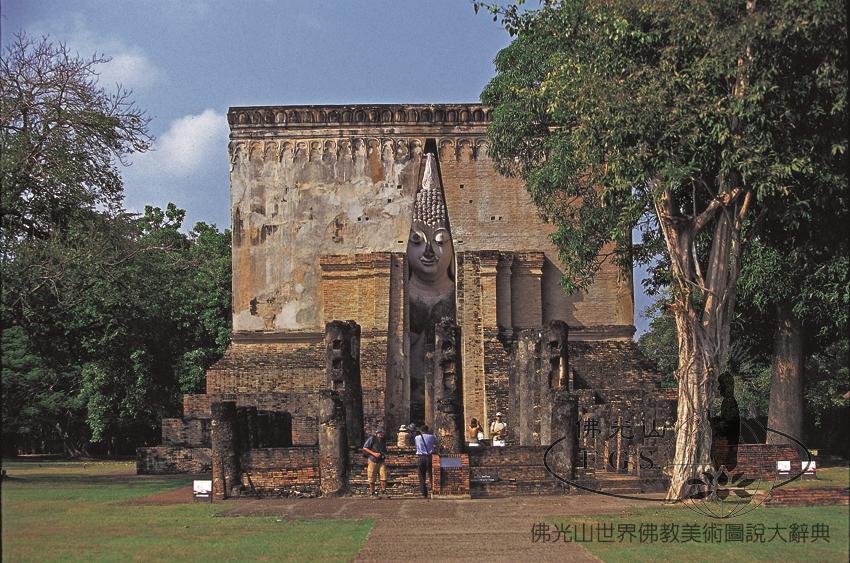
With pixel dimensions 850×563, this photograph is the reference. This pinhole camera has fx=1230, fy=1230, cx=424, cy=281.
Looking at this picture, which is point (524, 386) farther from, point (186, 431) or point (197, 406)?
point (197, 406)

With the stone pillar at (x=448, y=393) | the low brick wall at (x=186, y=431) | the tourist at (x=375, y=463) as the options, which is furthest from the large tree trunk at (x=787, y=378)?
the low brick wall at (x=186, y=431)

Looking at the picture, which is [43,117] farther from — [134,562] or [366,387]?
[134,562]

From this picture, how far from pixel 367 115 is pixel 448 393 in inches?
330

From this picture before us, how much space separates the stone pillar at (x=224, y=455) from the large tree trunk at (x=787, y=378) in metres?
10.1

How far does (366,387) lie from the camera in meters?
24.5

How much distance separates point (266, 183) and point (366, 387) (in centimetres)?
485

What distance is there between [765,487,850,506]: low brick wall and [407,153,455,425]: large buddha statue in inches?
539

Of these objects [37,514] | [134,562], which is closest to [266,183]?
[134,562]

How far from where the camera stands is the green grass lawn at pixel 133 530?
235 inches

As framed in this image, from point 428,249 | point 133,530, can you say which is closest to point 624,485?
point 133,530

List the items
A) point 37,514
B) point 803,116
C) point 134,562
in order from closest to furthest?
point 37,514 → point 134,562 → point 803,116

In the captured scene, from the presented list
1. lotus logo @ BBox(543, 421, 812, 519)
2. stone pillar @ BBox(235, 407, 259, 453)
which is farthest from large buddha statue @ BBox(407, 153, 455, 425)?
lotus logo @ BBox(543, 421, 812, 519)

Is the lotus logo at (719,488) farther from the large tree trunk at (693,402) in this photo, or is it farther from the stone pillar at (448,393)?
the stone pillar at (448,393)

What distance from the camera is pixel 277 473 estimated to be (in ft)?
52.4
